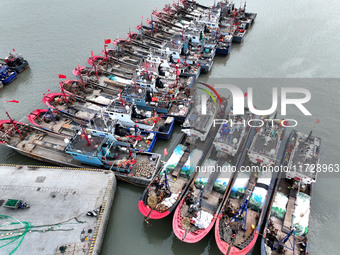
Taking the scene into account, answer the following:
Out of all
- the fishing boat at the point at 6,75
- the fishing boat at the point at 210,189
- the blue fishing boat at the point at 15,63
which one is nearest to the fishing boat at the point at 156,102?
the fishing boat at the point at 210,189

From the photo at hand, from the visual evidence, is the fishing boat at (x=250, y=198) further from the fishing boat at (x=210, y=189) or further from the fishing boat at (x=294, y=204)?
the fishing boat at (x=294, y=204)

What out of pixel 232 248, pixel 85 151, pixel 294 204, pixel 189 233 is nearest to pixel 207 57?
pixel 85 151

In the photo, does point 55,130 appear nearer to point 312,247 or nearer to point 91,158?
point 91,158

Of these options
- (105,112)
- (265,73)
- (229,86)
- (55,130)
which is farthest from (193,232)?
(265,73)

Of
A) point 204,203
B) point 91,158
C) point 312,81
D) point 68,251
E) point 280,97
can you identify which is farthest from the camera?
point 312,81

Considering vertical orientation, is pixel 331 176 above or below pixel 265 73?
below

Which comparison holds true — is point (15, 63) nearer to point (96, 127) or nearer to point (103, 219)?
point (96, 127)

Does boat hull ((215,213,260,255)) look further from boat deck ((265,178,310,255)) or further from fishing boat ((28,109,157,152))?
fishing boat ((28,109,157,152))
